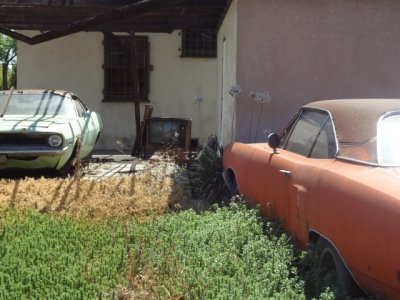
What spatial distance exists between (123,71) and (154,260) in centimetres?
1193

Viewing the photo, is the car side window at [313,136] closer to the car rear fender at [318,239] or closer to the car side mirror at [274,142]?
the car side mirror at [274,142]

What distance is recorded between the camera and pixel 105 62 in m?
15.7

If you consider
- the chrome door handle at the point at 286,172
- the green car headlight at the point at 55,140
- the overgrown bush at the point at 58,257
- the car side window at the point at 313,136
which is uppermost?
the car side window at the point at 313,136

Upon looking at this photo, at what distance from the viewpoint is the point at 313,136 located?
4.63 m

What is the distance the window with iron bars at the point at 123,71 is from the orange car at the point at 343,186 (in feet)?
35.0

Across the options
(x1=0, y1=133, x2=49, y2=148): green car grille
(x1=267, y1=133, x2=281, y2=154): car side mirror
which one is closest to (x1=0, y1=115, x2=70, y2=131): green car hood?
(x1=0, y1=133, x2=49, y2=148): green car grille

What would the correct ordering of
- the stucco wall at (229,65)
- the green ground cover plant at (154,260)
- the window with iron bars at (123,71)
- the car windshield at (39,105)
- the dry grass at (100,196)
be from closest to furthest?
the green ground cover plant at (154,260), the dry grass at (100,196), the stucco wall at (229,65), the car windshield at (39,105), the window with iron bars at (123,71)

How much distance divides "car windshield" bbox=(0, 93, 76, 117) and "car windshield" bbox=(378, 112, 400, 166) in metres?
6.97

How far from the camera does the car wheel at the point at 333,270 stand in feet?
11.0

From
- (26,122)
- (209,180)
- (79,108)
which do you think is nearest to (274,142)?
(209,180)

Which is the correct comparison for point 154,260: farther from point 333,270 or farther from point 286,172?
point 333,270

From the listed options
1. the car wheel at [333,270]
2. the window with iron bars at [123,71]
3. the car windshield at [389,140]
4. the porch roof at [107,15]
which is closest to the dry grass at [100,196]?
the porch roof at [107,15]

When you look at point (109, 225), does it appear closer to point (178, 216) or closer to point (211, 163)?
point (178, 216)

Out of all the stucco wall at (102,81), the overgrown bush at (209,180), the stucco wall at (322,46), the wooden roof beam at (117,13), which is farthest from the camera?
the stucco wall at (102,81)
